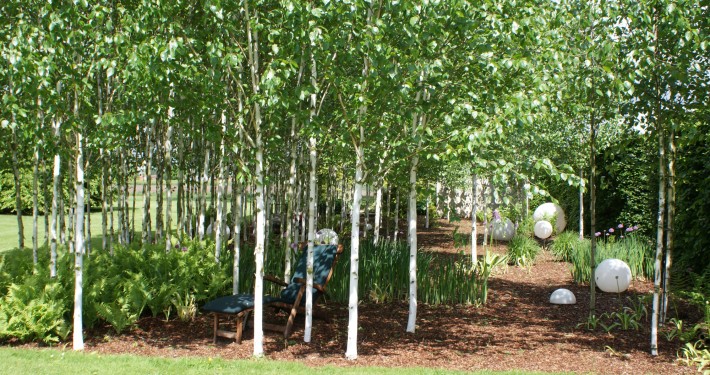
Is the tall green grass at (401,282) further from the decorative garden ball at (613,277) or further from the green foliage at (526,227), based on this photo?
the green foliage at (526,227)

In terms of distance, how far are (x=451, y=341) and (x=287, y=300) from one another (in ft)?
5.83

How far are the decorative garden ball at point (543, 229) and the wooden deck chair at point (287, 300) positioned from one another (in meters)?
9.08

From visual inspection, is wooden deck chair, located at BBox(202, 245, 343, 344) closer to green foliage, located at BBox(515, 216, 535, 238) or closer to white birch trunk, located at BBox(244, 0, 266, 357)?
white birch trunk, located at BBox(244, 0, 266, 357)

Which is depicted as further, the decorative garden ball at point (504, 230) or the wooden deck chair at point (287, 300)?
the decorative garden ball at point (504, 230)

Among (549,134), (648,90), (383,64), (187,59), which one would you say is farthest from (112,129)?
(549,134)

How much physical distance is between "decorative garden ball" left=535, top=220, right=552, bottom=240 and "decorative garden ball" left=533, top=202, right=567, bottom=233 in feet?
2.25

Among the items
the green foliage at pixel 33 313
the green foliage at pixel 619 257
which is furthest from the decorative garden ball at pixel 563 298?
the green foliage at pixel 33 313

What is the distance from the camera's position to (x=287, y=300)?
6348mm

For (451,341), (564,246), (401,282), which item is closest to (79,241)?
(451,341)

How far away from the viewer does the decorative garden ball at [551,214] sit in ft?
49.9

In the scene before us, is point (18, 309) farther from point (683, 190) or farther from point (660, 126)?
point (683, 190)

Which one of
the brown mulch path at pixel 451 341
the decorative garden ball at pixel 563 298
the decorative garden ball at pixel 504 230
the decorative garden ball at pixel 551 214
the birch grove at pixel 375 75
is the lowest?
the brown mulch path at pixel 451 341

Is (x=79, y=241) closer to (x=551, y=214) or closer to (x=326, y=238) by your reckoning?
(x=326, y=238)

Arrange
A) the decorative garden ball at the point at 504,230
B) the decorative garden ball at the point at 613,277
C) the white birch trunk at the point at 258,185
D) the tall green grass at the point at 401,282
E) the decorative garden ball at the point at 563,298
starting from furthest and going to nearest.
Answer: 1. the decorative garden ball at the point at 504,230
2. the decorative garden ball at the point at 613,277
3. the decorative garden ball at the point at 563,298
4. the tall green grass at the point at 401,282
5. the white birch trunk at the point at 258,185
